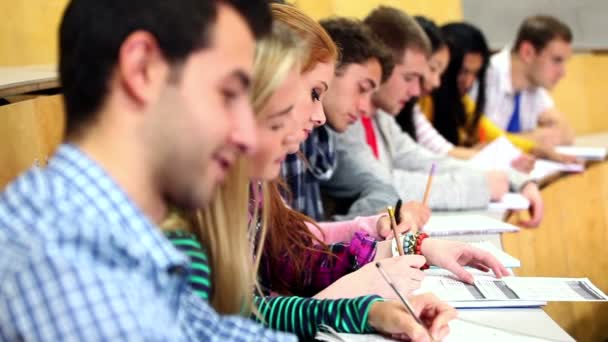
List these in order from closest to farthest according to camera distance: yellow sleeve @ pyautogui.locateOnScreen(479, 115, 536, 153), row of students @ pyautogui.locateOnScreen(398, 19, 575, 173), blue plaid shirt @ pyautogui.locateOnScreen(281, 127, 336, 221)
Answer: blue plaid shirt @ pyautogui.locateOnScreen(281, 127, 336, 221)
row of students @ pyautogui.locateOnScreen(398, 19, 575, 173)
yellow sleeve @ pyautogui.locateOnScreen(479, 115, 536, 153)

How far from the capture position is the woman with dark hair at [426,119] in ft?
10.4

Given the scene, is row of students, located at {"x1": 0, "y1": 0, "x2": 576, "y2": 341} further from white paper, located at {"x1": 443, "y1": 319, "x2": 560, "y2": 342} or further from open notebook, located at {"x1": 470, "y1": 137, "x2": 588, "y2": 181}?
open notebook, located at {"x1": 470, "y1": 137, "x2": 588, "y2": 181}

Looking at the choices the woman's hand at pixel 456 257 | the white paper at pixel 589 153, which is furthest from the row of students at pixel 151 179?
the white paper at pixel 589 153

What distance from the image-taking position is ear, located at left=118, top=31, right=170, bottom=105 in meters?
0.78

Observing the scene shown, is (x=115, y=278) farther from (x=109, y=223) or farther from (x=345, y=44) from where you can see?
(x=345, y=44)

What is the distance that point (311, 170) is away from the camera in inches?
86.7

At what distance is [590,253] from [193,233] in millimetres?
1729

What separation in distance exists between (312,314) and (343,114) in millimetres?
1027

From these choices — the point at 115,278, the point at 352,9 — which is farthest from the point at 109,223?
the point at 352,9

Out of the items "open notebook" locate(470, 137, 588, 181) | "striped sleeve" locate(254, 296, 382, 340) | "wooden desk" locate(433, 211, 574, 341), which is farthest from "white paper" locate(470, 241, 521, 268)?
"open notebook" locate(470, 137, 588, 181)

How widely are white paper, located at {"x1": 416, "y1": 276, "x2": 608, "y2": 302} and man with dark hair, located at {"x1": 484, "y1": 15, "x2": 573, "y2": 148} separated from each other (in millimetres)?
2671

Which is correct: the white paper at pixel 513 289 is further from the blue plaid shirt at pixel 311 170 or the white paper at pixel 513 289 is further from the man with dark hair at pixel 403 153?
the man with dark hair at pixel 403 153

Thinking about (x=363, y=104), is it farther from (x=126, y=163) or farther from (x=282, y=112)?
(x=126, y=163)

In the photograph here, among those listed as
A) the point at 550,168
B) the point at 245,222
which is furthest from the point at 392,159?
the point at 245,222
